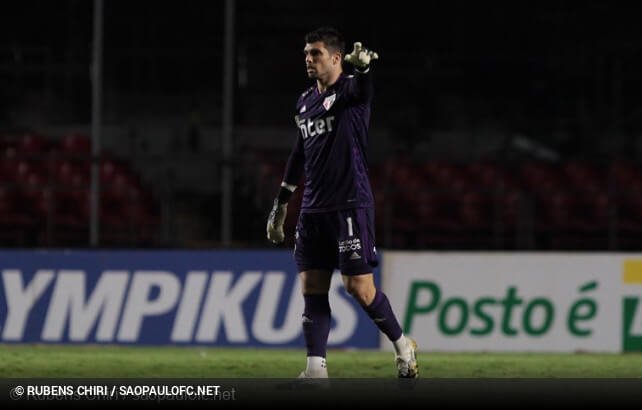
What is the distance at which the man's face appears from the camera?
296 inches

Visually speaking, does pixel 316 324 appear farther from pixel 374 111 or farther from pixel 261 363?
pixel 374 111

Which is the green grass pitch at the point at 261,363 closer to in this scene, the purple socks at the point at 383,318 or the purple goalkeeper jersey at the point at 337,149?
the purple socks at the point at 383,318

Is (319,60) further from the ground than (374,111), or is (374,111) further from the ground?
(319,60)

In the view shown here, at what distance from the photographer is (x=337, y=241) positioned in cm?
765

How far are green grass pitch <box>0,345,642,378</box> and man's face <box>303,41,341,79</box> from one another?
217cm

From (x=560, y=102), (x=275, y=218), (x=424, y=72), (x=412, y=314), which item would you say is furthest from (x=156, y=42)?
(x=275, y=218)

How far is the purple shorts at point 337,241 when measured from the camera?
759cm

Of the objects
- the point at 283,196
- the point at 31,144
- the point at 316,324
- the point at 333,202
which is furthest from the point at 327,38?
the point at 31,144

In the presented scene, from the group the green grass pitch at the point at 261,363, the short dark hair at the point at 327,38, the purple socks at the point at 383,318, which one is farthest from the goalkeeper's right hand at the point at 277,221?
the green grass pitch at the point at 261,363

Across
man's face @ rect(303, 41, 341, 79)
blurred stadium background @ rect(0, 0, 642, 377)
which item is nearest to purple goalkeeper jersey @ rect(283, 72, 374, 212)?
man's face @ rect(303, 41, 341, 79)

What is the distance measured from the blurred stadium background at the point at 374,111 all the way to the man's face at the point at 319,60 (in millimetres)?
7931

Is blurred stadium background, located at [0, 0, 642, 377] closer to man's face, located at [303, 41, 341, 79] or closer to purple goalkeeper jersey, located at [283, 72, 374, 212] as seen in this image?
purple goalkeeper jersey, located at [283, 72, 374, 212]

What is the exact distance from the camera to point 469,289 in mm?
11445

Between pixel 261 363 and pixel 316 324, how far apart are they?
87.7 inches
